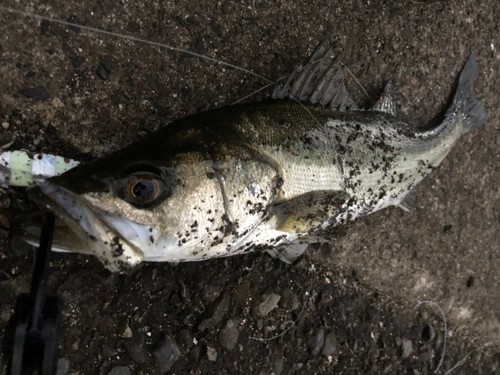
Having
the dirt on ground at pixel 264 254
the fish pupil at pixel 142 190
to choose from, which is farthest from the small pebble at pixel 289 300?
the fish pupil at pixel 142 190

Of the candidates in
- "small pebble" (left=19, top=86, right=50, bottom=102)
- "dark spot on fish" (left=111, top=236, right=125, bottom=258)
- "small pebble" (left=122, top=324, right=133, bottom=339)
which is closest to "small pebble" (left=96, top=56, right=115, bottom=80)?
"small pebble" (left=19, top=86, right=50, bottom=102)

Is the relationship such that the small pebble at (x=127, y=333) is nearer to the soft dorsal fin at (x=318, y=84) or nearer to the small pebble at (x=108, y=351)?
the small pebble at (x=108, y=351)

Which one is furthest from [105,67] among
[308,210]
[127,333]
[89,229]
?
[127,333]

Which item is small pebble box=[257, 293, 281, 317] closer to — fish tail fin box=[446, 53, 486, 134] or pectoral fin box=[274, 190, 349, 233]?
pectoral fin box=[274, 190, 349, 233]

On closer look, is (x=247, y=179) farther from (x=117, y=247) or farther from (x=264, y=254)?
(x=264, y=254)

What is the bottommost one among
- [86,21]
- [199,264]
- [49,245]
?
[49,245]

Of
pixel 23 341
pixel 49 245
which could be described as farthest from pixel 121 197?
pixel 23 341

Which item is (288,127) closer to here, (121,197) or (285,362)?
(121,197)
